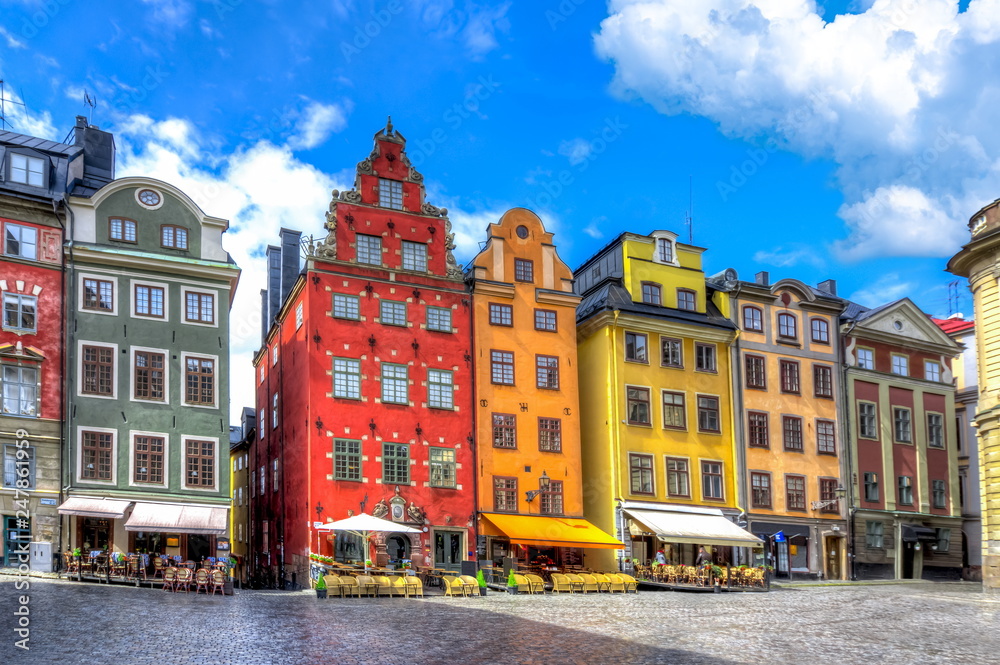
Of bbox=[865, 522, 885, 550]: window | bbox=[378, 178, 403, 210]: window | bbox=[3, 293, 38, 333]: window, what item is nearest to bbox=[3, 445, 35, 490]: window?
bbox=[3, 293, 38, 333]: window

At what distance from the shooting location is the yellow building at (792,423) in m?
50.2

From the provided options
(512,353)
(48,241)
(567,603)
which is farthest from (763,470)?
(48,241)

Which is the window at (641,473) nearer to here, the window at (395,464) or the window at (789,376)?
the window at (789,376)

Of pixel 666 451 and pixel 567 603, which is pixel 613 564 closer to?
pixel 666 451

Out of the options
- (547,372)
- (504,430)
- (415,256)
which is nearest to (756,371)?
(547,372)

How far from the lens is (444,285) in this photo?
45812mm

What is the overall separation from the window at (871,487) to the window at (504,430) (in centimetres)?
1831

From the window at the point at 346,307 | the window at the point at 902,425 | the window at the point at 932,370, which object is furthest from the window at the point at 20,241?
the window at the point at 932,370

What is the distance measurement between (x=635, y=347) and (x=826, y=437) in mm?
10878

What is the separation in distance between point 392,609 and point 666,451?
21171 millimetres

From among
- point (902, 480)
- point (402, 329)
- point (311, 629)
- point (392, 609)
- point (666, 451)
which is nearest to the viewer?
point (311, 629)

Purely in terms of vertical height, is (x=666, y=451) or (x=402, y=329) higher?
(x=402, y=329)

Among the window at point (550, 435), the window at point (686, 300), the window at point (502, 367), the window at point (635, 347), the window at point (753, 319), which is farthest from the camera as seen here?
the window at point (753, 319)

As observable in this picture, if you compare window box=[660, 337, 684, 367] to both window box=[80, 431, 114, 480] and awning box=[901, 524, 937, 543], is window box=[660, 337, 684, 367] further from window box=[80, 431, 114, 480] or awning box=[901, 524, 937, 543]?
window box=[80, 431, 114, 480]
